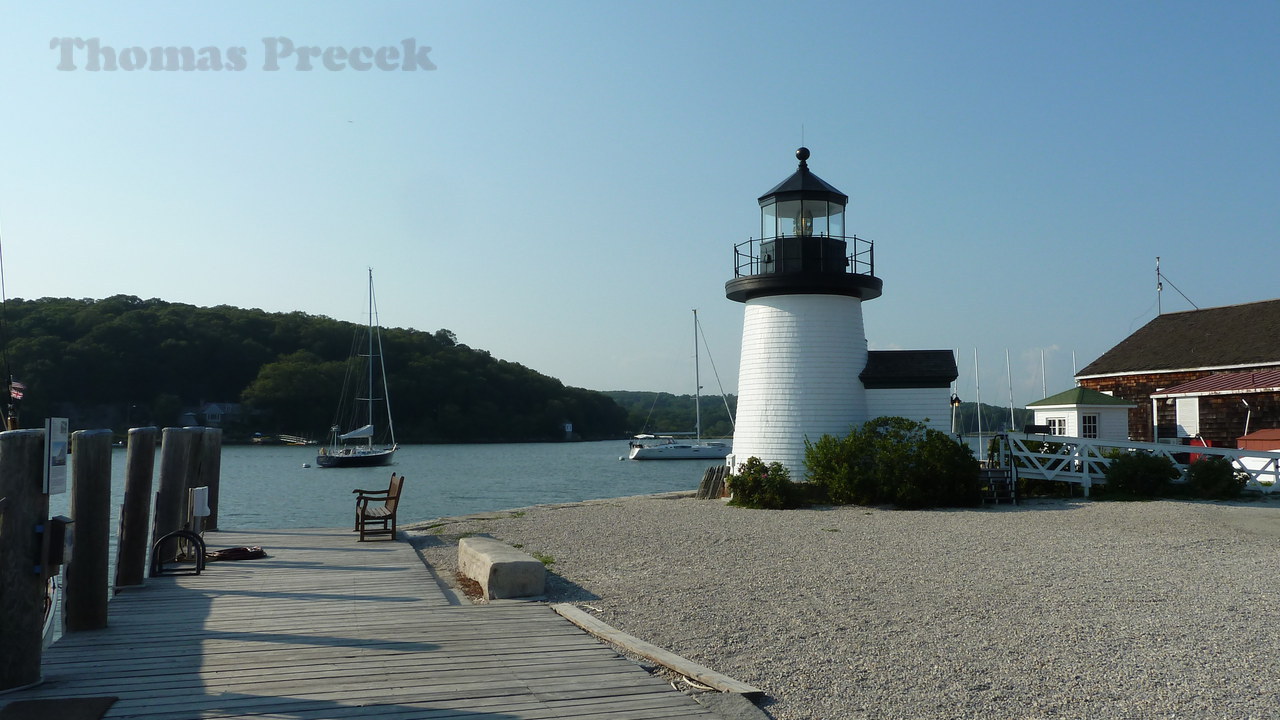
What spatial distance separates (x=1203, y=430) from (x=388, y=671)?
25.7 metres

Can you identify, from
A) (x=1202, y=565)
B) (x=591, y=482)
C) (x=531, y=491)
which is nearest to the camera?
(x=1202, y=565)

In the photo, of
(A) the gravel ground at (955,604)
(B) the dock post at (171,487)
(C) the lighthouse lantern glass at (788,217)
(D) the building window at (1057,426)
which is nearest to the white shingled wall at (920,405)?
(A) the gravel ground at (955,604)

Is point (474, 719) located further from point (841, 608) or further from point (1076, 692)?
point (841, 608)

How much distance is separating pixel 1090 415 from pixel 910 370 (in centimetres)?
604

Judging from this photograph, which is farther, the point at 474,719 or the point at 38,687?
the point at 38,687

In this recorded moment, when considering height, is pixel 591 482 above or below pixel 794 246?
below

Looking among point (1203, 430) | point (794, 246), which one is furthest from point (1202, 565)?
point (1203, 430)

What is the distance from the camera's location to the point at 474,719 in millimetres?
4836

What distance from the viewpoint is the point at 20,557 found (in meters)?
5.62

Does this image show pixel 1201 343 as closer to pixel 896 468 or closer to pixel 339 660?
pixel 896 468

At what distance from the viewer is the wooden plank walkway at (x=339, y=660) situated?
5.09 m

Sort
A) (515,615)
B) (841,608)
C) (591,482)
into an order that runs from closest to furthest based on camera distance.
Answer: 1. (515,615)
2. (841,608)
3. (591,482)

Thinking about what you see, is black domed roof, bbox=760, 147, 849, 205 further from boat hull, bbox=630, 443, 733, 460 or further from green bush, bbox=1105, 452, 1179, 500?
boat hull, bbox=630, 443, 733, 460

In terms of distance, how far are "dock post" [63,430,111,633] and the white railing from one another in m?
17.7
